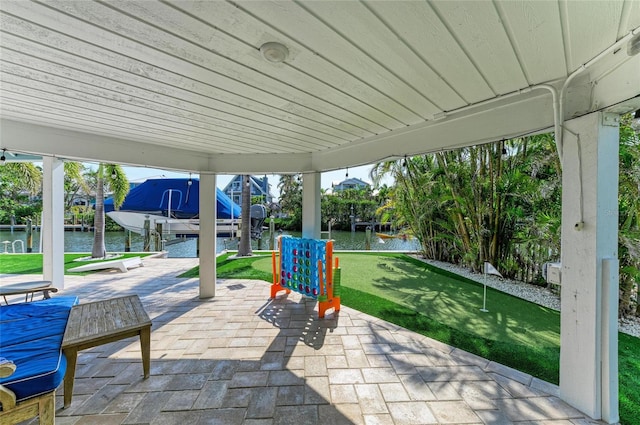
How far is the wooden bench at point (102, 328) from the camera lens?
6.16 feet

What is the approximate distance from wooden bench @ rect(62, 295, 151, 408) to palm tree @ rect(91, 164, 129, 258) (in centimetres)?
689

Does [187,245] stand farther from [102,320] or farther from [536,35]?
[536,35]

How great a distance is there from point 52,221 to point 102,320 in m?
3.72

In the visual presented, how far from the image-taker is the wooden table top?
1910 mm

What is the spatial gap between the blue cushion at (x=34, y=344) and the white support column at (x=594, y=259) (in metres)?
3.47

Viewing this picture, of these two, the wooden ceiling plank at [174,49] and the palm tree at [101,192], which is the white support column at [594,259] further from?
the palm tree at [101,192]

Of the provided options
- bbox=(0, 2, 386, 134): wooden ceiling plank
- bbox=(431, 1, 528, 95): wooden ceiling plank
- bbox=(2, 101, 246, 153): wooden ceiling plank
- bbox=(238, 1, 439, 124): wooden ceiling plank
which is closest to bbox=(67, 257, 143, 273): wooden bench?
bbox=(2, 101, 246, 153): wooden ceiling plank

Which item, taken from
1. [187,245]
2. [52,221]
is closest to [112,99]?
[52,221]

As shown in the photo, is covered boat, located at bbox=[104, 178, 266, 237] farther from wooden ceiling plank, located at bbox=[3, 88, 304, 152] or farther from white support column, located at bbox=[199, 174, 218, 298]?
wooden ceiling plank, located at bbox=[3, 88, 304, 152]

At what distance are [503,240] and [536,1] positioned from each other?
5.70 meters

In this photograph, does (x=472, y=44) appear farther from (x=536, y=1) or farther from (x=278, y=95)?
(x=278, y=95)

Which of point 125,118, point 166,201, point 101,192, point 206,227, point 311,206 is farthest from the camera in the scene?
point 166,201

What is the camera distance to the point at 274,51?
4.61 feet

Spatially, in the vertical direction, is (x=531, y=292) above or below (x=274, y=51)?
below
